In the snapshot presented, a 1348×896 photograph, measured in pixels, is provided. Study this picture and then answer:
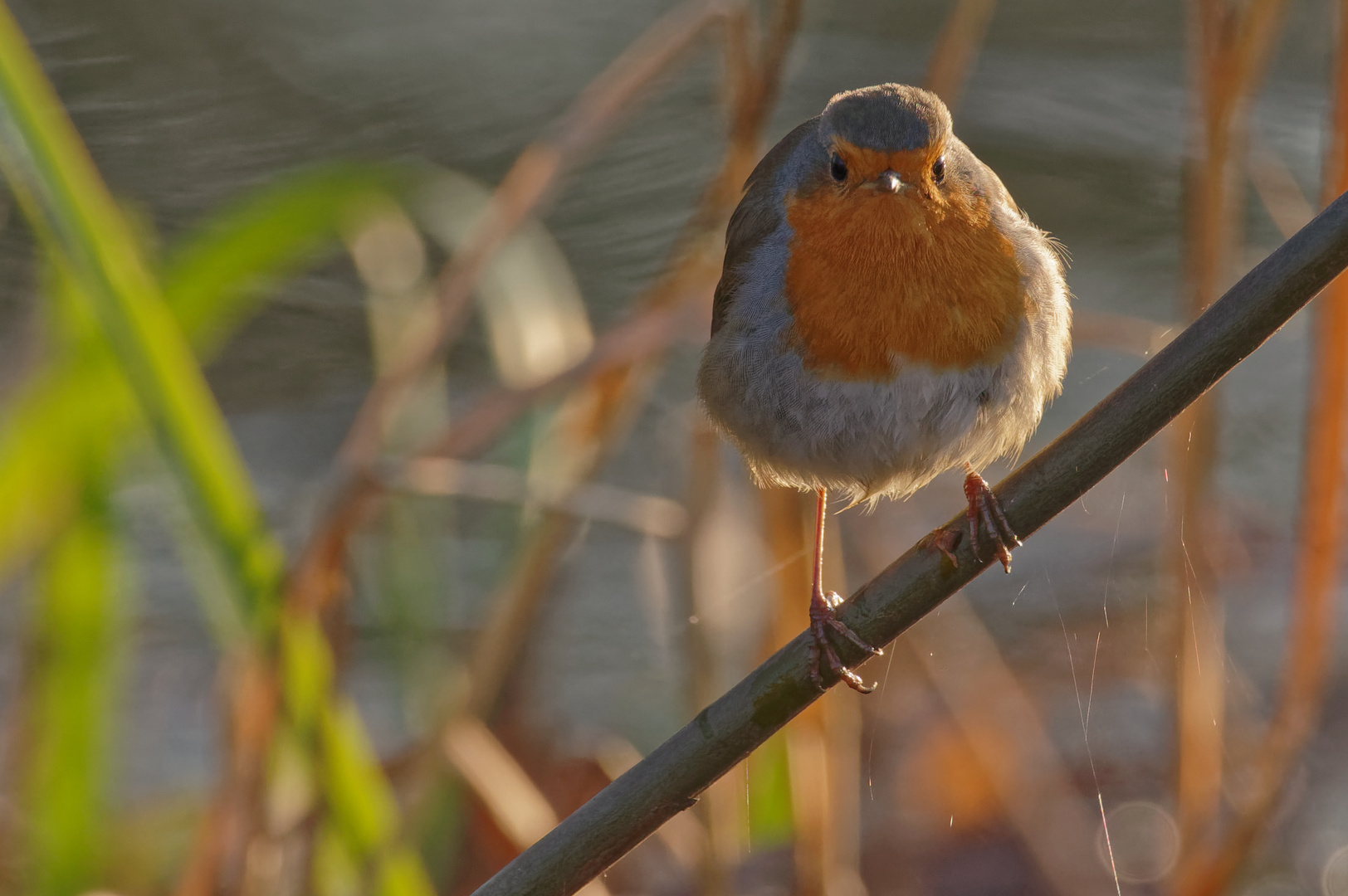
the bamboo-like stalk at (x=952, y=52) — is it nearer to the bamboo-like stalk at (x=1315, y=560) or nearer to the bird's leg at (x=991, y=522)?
the bamboo-like stalk at (x=1315, y=560)

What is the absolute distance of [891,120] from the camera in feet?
6.17

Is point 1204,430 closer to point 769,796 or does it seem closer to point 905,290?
point 905,290

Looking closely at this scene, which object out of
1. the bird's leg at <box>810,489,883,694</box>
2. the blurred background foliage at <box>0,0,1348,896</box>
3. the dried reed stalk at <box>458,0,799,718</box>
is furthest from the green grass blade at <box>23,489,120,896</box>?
the bird's leg at <box>810,489,883,694</box>

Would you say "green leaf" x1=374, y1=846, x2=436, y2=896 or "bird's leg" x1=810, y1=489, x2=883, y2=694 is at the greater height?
"bird's leg" x1=810, y1=489, x2=883, y2=694

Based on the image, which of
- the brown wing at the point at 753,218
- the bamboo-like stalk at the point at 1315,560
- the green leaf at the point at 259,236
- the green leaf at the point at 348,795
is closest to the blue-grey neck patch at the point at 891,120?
the brown wing at the point at 753,218

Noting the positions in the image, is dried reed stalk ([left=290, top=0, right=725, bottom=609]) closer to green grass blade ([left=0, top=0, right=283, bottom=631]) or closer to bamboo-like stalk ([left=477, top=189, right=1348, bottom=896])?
green grass blade ([left=0, top=0, right=283, bottom=631])

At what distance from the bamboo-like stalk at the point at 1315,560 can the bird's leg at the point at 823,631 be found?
2.46 ft

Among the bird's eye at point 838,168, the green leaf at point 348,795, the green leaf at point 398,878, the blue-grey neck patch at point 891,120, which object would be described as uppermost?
the blue-grey neck patch at point 891,120

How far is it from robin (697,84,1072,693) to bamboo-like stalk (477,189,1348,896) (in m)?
0.52

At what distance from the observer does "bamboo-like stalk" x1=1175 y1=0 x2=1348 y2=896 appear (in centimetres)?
197

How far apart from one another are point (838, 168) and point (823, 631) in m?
0.68

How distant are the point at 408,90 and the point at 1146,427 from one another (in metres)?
3.82

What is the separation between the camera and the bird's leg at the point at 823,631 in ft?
4.42

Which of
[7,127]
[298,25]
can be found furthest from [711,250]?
[298,25]
